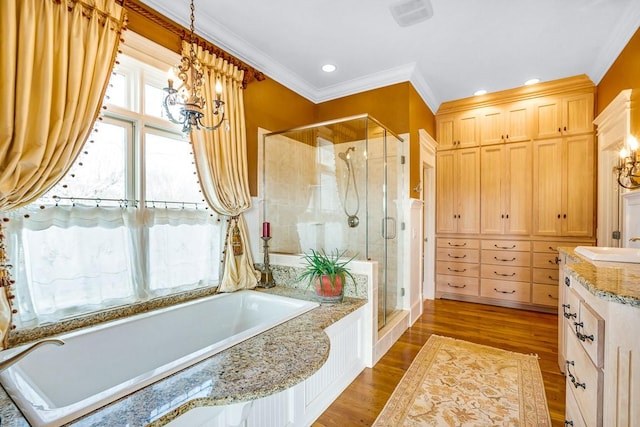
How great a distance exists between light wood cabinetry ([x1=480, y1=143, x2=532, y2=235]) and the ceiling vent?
2.34 m

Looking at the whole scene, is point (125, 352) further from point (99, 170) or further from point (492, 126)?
point (492, 126)

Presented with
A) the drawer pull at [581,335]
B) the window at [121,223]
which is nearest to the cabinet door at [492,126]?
the drawer pull at [581,335]

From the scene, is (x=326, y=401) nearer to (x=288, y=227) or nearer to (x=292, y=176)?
(x=288, y=227)

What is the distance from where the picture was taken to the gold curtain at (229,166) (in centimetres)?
232

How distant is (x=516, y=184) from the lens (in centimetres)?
385

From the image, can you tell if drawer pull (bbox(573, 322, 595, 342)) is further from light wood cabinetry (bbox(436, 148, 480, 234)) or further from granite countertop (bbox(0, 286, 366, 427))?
light wood cabinetry (bbox(436, 148, 480, 234))

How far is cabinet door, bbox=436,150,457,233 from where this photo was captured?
4.24 metres

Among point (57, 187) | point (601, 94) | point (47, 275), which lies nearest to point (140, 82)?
point (57, 187)

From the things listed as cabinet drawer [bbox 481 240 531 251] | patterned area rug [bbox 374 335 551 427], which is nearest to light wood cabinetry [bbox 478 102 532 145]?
cabinet drawer [bbox 481 240 531 251]

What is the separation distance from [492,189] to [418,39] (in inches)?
91.3

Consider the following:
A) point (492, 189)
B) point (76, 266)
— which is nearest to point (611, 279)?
point (76, 266)

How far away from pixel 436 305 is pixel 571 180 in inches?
87.4

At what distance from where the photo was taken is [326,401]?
1919mm

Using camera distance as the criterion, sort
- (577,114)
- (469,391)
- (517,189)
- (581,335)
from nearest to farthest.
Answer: (581,335), (469,391), (577,114), (517,189)
